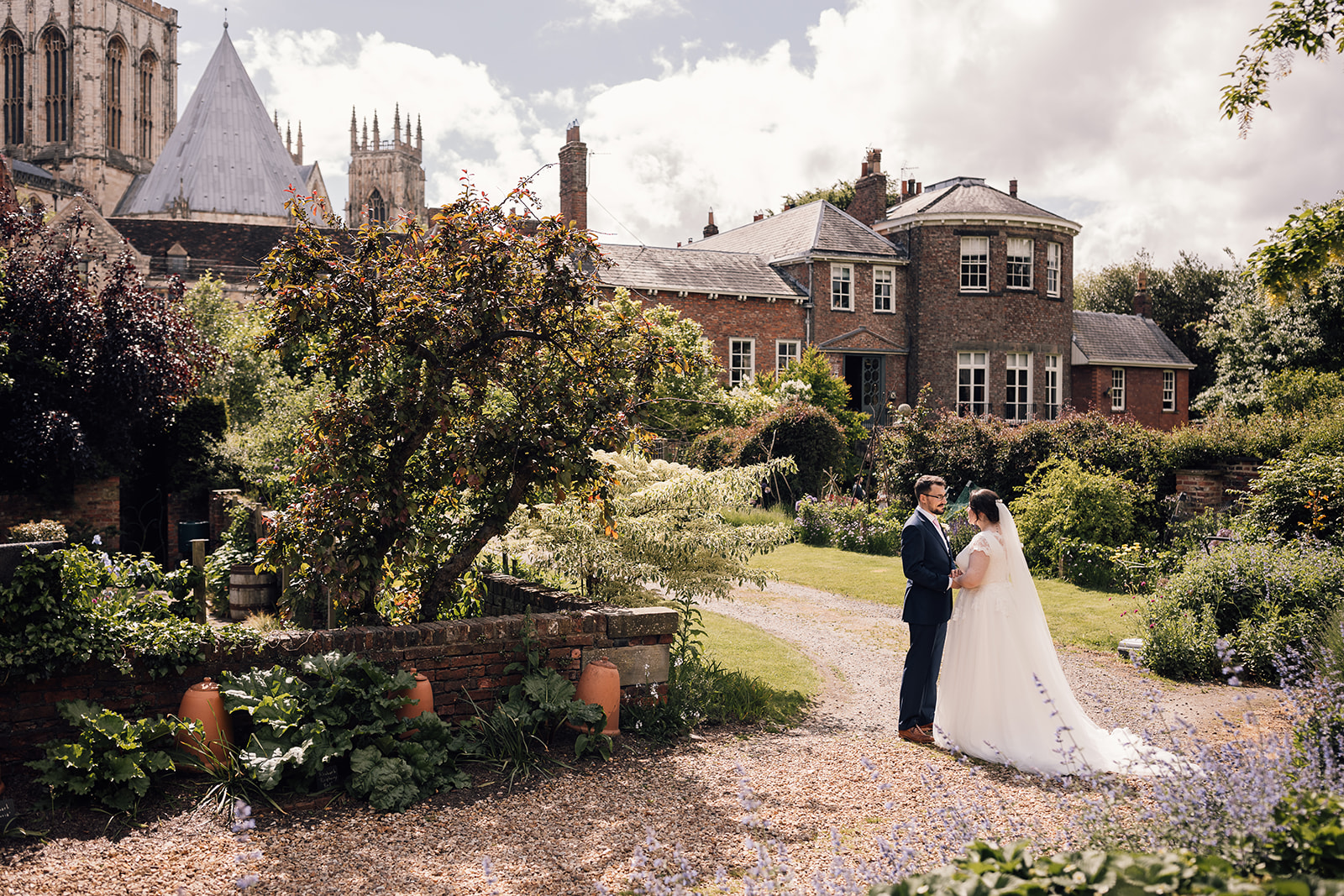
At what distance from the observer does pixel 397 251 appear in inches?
263

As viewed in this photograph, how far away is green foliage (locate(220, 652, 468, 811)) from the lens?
5.21 m

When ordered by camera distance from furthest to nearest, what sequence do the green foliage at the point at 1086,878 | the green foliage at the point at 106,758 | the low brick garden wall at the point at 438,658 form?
the low brick garden wall at the point at 438,658
the green foliage at the point at 106,758
the green foliage at the point at 1086,878

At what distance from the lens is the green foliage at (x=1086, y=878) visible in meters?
2.45

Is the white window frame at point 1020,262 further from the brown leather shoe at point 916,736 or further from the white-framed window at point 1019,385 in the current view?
the brown leather shoe at point 916,736

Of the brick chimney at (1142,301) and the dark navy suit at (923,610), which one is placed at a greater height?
the brick chimney at (1142,301)

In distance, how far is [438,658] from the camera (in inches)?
241

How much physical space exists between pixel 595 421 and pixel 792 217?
1137 inches

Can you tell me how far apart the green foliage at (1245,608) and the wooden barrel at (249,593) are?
30.3 feet

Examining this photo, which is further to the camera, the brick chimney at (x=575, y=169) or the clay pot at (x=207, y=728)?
the brick chimney at (x=575, y=169)

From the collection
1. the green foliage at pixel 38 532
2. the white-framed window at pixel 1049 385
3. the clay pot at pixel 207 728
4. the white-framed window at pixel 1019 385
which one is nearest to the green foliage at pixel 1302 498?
the clay pot at pixel 207 728

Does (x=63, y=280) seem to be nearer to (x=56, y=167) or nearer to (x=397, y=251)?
(x=397, y=251)

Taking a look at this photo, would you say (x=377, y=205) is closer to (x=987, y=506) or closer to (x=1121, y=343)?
A: (x=1121, y=343)

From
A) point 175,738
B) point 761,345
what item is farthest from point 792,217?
point 175,738

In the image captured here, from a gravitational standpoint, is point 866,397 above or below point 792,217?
below
